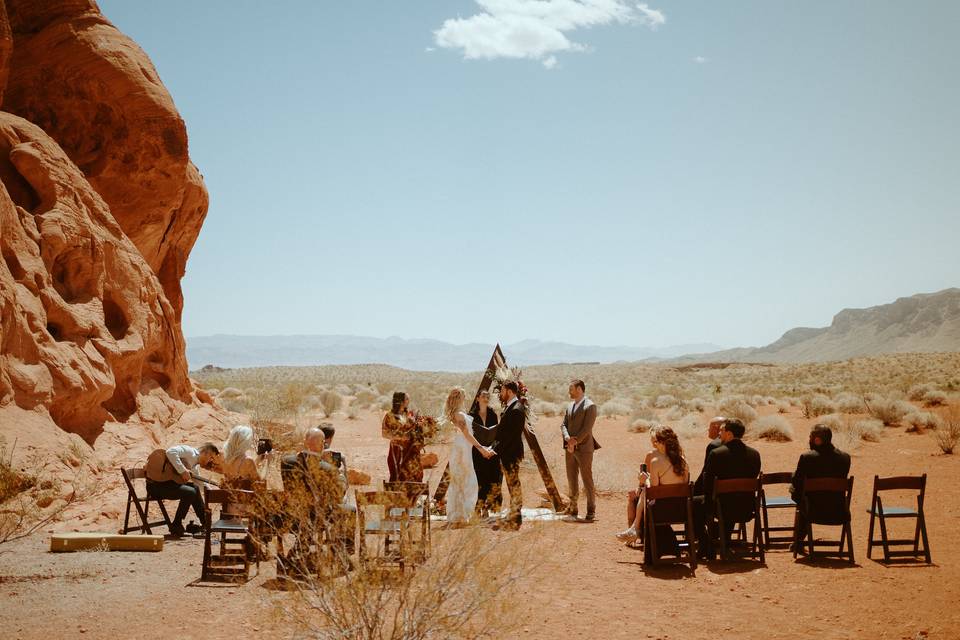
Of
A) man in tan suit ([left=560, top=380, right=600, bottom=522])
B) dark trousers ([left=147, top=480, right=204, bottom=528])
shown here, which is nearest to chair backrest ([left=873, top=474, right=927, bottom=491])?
man in tan suit ([left=560, top=380, right=600, bottom=522])

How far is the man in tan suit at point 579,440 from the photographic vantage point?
10000 mm

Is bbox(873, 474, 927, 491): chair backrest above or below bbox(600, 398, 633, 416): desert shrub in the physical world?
above

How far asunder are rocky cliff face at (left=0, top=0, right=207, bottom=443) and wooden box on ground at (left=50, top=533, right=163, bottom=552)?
221 cm

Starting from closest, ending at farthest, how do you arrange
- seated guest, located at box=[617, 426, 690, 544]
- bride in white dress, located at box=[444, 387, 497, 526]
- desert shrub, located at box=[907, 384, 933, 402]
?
seated guest, located at box=[617, 426, 690, 544]
bride in white dress, located at box=[444, 387, 497, 526]
desert shrub, located at box=[907, 384, 933, 402]

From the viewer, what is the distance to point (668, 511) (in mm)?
7750

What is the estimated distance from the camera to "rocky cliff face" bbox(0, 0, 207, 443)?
395 inches

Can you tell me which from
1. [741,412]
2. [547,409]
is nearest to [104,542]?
[741,412]

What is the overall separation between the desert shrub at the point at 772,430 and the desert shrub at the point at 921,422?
3084 millimetres

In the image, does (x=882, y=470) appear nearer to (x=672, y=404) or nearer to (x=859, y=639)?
(x=859, y=639)

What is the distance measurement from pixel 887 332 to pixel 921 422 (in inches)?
4845

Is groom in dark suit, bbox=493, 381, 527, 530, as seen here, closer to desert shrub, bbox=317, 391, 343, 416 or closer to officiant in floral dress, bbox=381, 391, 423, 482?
officiant in floral dress, bbox=381, 391, 423, 482

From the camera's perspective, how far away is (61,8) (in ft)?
45.4

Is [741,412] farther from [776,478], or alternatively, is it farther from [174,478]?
[174,478]

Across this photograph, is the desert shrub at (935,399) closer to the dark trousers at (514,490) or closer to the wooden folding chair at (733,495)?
the wooden folding chair at (733,495)
